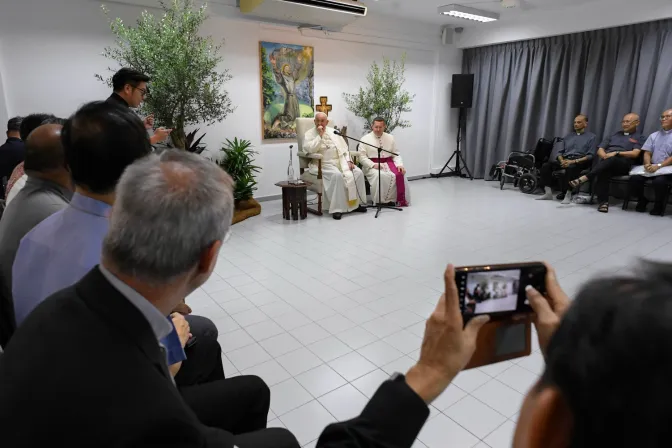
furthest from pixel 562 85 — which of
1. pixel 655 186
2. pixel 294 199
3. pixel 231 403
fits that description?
pixel 231 403

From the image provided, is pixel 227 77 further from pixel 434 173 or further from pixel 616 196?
pixel 616 196

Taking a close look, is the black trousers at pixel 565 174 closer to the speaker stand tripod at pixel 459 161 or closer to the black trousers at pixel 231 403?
the speaker stand tripod at pixel 459 161

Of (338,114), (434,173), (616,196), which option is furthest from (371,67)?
(616,196)

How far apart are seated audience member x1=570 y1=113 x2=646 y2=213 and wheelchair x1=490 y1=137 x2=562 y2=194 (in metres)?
0.84

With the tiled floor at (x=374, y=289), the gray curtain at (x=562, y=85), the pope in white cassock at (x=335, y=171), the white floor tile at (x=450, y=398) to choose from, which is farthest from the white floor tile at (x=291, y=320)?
the gray curtain at (x=562, y=85)

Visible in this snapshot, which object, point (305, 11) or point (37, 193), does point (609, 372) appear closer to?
point (37, 193)

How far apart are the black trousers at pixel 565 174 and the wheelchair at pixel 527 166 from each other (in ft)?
0.57

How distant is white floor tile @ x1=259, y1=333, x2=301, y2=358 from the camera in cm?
239

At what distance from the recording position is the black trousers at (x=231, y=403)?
121 centimetres

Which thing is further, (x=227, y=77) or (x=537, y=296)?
(x=227, y=77)

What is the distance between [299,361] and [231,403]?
3.52ft

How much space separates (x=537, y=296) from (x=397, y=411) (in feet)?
1.12

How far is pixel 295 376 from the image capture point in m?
2.17

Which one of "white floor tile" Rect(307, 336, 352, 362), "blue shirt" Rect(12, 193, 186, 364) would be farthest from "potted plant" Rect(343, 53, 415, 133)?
"blue shirt" Rect(12, 193, 186, 364)
